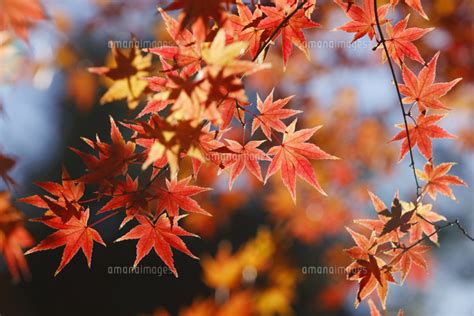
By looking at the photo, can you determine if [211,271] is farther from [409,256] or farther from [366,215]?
[409,256]

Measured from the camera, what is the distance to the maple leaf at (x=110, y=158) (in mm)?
973

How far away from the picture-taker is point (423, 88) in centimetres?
119

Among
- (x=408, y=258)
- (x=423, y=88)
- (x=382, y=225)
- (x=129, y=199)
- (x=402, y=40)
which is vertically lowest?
(x=408, y=258)

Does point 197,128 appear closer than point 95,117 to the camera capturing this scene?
Yes

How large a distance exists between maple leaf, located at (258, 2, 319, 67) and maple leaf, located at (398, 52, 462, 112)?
296 mm

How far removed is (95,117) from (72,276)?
176 cm

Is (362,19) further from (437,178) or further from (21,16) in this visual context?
(21,16)

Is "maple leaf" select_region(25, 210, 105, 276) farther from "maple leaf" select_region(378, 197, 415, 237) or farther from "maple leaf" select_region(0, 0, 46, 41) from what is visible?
"maple leaf" select_region(378, 197, 415, 237)

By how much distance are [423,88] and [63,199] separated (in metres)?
1.00

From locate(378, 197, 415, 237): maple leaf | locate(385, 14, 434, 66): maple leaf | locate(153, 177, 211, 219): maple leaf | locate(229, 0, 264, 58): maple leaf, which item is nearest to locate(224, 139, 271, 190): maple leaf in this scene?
locate(153, 177, 211, 219): maple leaf

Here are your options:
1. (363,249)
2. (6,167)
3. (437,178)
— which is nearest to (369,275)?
(363,249)

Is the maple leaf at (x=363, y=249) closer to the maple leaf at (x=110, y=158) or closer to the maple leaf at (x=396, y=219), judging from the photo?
the maple leaf at (x=396, y=219)

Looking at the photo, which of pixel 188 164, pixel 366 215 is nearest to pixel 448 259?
pixel 366 215

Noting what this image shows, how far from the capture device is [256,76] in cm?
523
